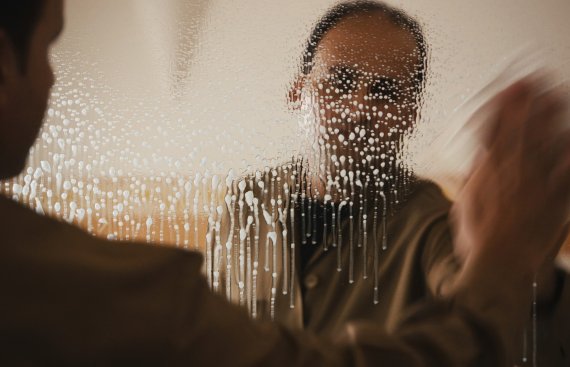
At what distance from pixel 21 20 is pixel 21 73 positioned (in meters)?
0.03

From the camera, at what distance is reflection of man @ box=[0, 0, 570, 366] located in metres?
0.30

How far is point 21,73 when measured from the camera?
351mm

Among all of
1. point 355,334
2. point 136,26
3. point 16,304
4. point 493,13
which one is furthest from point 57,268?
point 493,13

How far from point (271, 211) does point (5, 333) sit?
0.31m

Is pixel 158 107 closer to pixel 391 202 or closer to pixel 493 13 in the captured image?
pixel 391 202

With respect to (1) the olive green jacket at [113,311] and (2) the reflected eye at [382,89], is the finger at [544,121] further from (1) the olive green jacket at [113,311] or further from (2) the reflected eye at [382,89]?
(1) the olive green jacket at [113,311]

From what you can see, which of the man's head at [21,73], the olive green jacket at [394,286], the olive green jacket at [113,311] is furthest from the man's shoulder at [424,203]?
the man's head at [21,73]

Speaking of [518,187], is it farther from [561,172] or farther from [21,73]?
[21,73]

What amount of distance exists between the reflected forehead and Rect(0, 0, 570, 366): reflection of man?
0.74 ft

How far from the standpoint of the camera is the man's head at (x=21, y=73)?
0.34 metres

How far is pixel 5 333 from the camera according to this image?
0.29 meters

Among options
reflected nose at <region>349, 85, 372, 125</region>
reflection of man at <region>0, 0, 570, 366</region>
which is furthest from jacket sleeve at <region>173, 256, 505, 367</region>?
reflected nose at <region>349, 85, 372, 125</region>

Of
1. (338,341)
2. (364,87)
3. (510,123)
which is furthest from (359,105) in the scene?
(338,341)

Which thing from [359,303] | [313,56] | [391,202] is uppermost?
[313,56]
